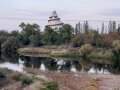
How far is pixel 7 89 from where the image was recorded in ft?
78.0

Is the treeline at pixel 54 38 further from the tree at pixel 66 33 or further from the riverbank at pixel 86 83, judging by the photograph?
the riverbank at pixel 86 83

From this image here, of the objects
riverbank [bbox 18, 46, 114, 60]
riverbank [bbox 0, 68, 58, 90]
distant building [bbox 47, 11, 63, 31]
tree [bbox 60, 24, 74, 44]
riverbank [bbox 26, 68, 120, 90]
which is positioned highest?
distant building [bbox 47, 11, 63, 31]

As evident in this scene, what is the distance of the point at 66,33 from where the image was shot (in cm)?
7769

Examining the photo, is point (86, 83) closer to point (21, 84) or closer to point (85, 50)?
point (21, 84)

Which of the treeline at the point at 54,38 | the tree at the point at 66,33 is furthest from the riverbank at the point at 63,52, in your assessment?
the tree at the point at 66,33

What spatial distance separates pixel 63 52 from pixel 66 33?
10524 millimetres

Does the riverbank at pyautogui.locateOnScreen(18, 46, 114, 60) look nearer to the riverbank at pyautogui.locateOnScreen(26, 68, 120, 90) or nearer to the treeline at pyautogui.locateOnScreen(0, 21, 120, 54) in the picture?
the treeline at pyautogui.locateOnScreen(0, 21, 120, 54)

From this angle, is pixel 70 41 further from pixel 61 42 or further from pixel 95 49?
pixel 95 49

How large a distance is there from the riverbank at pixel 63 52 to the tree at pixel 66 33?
5.47m

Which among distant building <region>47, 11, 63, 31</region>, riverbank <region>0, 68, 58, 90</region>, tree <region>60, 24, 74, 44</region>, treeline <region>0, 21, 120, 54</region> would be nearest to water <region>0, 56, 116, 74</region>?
riverbank <region>0, 68, 58, 90</region>

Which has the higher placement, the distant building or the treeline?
the distant building

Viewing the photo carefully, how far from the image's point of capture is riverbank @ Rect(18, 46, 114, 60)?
6261 cm

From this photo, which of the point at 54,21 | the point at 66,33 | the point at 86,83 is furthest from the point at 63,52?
the point at 86,83

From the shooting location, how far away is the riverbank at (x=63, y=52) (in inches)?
2465
